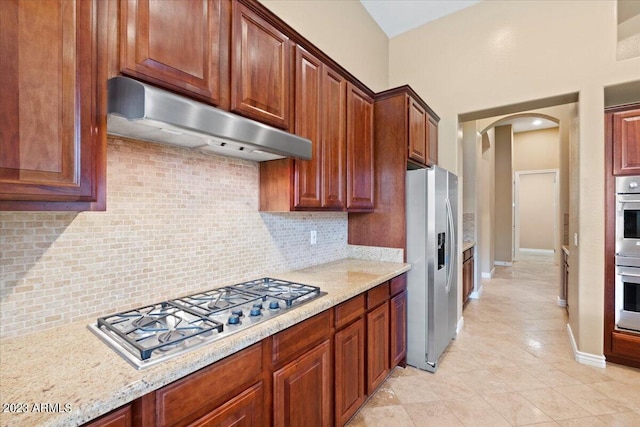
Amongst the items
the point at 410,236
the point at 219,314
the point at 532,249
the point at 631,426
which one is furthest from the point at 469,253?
the point at 532,249

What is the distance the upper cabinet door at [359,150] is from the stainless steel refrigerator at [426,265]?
0.37 metres

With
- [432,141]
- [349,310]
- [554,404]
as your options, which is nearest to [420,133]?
[432,141]

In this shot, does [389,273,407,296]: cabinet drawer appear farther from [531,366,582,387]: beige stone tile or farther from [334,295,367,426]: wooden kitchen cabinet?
[531,366,582,387]: beige stone tile

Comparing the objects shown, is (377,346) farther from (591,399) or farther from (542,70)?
(542,70)

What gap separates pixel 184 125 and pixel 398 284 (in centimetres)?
199

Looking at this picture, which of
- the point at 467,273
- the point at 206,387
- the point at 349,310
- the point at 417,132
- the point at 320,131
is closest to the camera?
the point at 206,387

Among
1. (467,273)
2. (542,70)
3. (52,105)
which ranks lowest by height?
(467,273)

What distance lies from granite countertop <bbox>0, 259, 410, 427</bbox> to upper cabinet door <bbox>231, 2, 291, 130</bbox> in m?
1.09

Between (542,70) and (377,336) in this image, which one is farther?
(542,70)

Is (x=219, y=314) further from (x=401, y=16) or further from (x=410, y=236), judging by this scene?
(x=401, y=16)

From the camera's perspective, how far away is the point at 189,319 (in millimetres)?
1260

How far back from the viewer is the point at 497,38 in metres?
3.01

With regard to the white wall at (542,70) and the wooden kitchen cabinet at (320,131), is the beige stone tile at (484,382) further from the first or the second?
the wooden kitchen cabinet at (320,131)

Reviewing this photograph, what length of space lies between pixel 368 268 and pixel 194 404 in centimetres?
166
